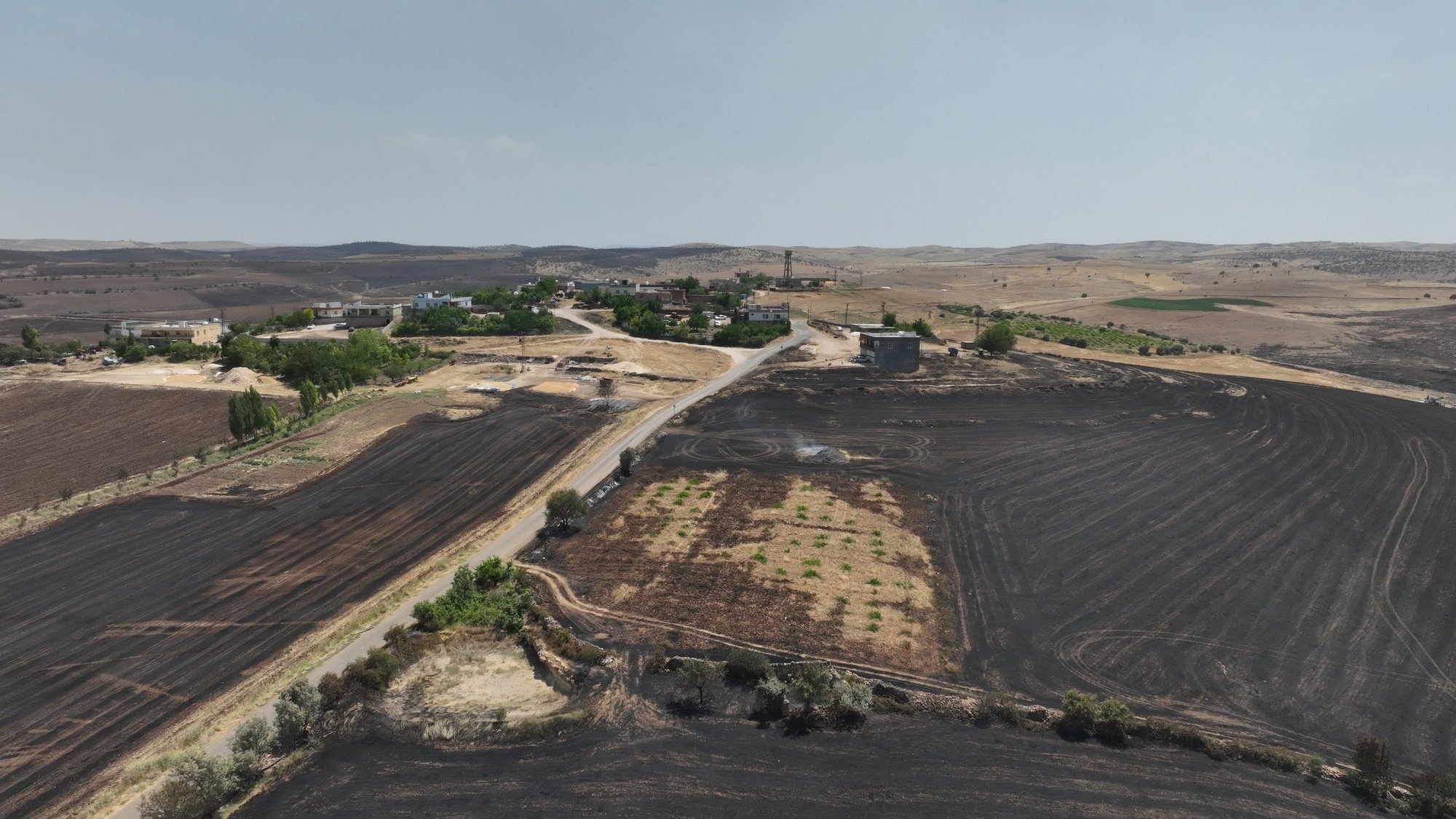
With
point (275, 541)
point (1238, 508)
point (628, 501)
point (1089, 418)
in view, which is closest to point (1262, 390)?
point (1089, 418)

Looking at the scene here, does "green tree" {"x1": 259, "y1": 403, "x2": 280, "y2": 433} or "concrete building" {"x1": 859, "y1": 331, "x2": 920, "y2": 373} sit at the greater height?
"concrete building" {"x1": 859, "y1": 331, "x2": 920, "y2": 373}

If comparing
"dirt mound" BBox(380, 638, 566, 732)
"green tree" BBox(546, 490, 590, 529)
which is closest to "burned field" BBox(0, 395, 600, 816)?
"green tree" BBox(546, 490, 590, 529)

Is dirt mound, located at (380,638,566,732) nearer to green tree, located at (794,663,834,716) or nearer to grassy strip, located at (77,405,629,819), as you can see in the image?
grassy strip, located at (77,405,629,819)

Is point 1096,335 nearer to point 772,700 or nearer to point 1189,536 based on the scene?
point 1189,536

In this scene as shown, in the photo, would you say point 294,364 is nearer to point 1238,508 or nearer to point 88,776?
point 88,776

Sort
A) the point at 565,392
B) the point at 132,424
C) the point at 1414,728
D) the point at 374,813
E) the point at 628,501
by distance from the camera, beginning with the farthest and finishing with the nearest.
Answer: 1. the point at 565,392
2. the point at 132,424
3. the point at 628,501
4. the point at 1414,728
5. the point at 374,813

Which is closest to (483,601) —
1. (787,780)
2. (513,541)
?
(513,541)

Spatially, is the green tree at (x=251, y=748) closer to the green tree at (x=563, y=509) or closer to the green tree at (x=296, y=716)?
the green tree at (x=296, y=716)
